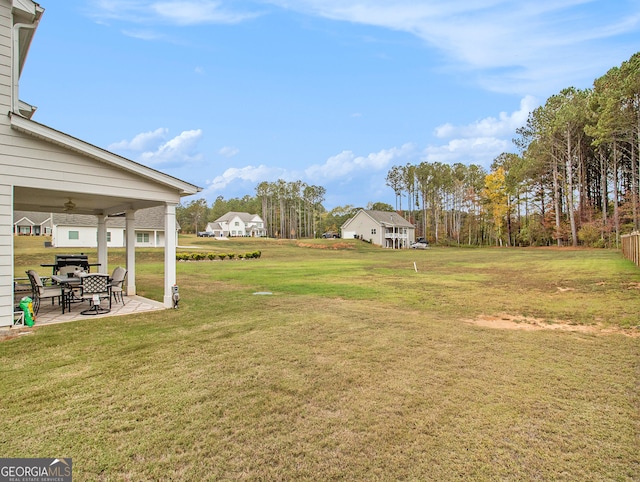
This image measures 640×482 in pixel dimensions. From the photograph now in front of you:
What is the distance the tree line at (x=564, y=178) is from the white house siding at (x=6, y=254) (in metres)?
37.9

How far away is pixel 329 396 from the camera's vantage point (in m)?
3.82

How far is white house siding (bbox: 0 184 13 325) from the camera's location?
21.4 feet

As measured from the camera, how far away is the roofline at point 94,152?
21.5 ft

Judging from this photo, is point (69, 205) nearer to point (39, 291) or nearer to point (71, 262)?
point (71, 262)

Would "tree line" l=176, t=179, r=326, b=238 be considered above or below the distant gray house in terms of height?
above

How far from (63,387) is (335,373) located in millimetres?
3292

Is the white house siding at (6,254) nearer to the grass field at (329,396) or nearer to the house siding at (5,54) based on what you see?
the grass field at (329,396)

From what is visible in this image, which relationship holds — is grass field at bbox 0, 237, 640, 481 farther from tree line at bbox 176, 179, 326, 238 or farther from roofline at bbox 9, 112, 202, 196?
tree line at bbox 176, 179, 326, 238

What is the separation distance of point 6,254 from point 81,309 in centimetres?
276

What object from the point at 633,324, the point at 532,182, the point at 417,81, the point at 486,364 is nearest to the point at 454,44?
the point at 417,81

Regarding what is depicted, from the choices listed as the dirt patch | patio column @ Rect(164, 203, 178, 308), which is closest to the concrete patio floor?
patio column @ Rect(164, 203, 178, 308)

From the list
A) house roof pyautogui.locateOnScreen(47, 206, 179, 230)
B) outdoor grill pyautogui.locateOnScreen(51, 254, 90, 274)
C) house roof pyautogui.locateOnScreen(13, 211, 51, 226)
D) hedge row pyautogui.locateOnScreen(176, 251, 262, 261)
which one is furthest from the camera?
house roof pyautogui.locateOnScreen(13, 211, 51, 226)

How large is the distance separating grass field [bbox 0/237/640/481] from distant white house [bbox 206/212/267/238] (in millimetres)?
67449

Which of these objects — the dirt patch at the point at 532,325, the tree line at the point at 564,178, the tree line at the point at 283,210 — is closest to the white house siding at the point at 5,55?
the dirt patch at the point at 532,325
